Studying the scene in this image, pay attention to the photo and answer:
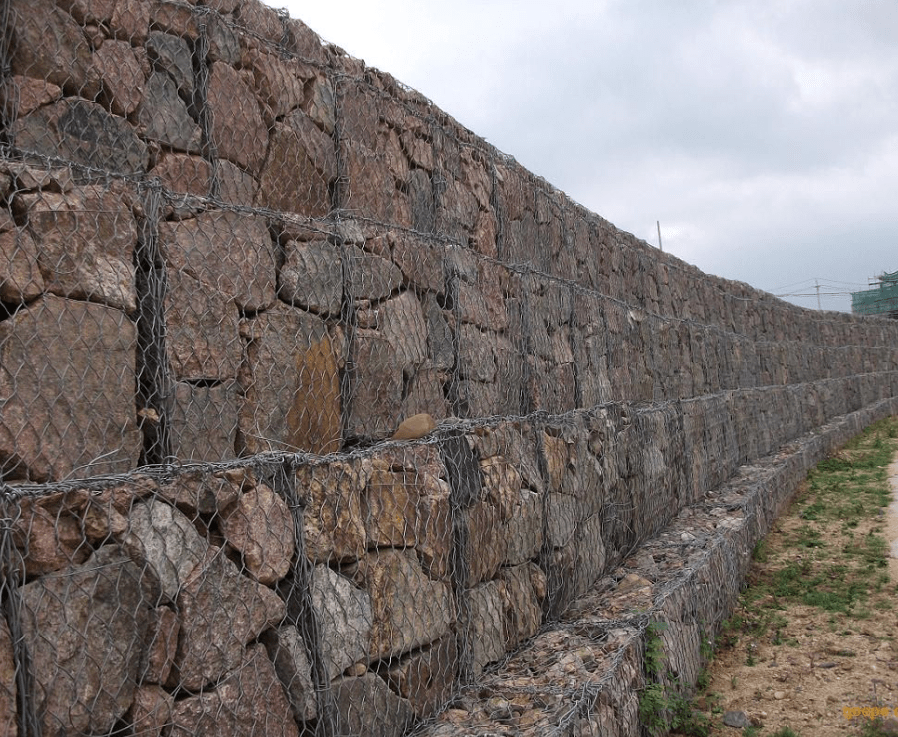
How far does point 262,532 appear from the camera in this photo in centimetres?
225

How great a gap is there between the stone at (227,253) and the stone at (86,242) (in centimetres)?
14

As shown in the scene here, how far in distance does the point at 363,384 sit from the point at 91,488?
1296 millimetres

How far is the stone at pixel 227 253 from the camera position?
2332 millimetres

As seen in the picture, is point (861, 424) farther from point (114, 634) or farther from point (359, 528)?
point (114, 634)

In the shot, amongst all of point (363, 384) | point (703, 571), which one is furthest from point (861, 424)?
point (363, 384)

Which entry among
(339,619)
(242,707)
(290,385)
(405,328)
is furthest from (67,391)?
(405,328)

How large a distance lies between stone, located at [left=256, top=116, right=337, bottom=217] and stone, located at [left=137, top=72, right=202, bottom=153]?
0.34 meters

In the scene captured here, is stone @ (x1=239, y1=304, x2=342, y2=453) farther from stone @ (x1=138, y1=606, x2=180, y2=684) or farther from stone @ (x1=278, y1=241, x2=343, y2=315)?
stone @ (x1=138, y1=606, x2=180, y2=684)

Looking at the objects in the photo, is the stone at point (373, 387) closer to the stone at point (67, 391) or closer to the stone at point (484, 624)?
the stone at point (484, 624)

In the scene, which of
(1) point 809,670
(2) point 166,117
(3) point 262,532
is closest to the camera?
(3) point 262,532

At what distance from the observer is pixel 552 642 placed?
11.9ft

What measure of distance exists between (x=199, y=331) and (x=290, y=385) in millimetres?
403

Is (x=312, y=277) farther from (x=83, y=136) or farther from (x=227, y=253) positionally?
(x=83, y=136)

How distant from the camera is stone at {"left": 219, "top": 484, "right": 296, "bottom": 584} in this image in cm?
219
